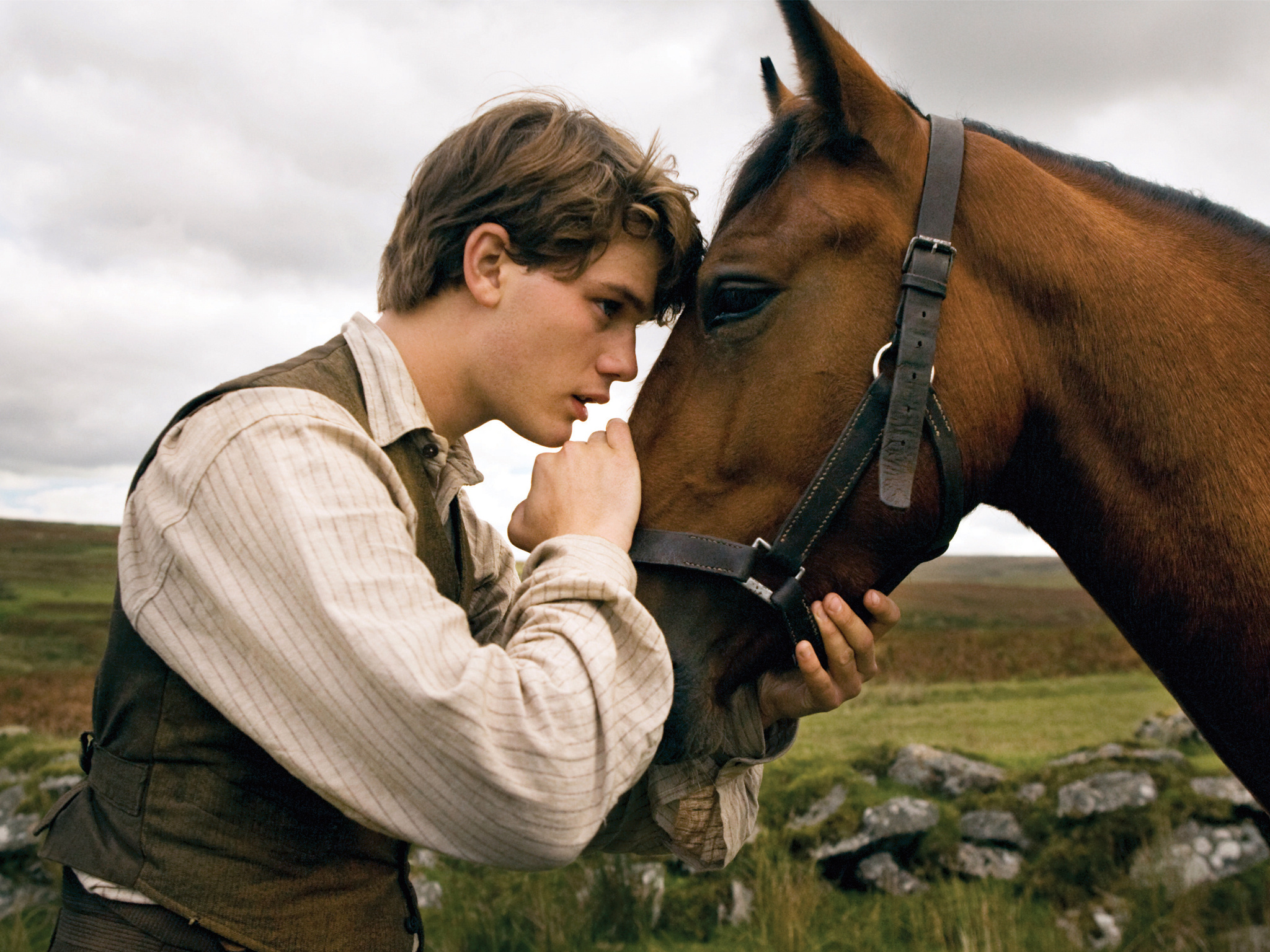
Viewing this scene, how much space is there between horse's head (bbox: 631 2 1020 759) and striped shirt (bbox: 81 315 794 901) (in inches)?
18.9

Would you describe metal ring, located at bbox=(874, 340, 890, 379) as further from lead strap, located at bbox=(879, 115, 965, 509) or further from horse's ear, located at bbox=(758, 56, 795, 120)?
horse's ear, located at bbox=(758, 56, 795, 120)

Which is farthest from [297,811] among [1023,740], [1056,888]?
[1023,740]

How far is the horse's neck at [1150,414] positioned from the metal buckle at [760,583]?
517 millimetres

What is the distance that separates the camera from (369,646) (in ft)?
3.68

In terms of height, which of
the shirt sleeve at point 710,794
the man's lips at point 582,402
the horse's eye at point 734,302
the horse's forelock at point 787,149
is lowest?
the shirt sleeve at point 710,794

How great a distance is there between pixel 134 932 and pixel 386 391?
3.26 ft

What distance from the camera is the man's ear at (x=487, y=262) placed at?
1.81 metres

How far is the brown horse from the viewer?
172 centimetres

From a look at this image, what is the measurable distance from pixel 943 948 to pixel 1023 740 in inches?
119

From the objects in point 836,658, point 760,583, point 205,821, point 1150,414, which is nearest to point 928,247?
point 1150,414

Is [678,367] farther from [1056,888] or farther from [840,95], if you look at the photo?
[1056,888]

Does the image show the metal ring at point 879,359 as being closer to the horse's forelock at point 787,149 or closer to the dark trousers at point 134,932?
the horse's forelock at point 787,149

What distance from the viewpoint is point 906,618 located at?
16.3 meters

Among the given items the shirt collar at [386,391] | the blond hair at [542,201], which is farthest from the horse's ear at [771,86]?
the shirt collar at [386,391]
